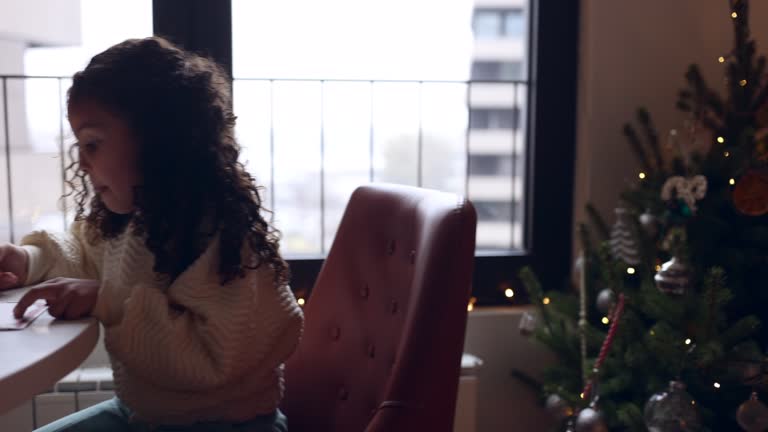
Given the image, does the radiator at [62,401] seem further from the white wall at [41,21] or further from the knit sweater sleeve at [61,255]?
the white wall at [41,21]

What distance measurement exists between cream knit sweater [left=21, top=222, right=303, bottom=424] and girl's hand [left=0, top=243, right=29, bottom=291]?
0.01 m

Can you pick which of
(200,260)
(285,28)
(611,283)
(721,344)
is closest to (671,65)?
(611,283)

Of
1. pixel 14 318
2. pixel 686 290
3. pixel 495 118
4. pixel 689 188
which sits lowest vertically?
pixel 686 290

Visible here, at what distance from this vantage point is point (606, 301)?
1.87 metres

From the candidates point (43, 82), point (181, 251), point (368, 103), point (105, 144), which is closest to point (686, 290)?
point (368, 103)

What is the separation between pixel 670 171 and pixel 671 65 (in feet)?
1.44

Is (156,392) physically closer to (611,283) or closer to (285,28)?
(611,283)

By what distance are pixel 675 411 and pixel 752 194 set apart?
0.50 metres

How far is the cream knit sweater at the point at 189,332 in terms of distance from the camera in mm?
955

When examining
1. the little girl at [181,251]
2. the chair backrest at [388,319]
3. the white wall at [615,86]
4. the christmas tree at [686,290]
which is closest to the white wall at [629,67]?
the white wall at [615,86]

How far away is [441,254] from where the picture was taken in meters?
0.96

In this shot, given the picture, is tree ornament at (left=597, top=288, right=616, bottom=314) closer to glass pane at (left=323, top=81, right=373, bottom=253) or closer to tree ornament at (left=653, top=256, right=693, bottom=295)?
tree ornament at (left=653, top=256, right=693, bottom=295)

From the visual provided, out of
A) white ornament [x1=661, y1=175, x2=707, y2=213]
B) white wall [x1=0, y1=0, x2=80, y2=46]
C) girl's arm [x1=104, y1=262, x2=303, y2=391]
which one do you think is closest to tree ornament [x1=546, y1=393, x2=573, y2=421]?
white ornament [x1=661, y1=175, x2=707, y2=213]

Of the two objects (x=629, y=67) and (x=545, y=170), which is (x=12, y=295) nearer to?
(x=545, y=170)
